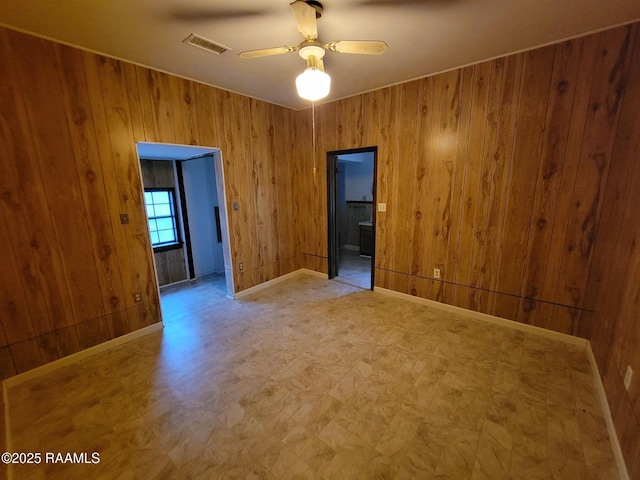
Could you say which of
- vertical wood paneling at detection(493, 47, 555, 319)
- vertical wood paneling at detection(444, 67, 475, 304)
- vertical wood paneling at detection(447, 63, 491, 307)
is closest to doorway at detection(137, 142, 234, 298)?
vertical wood paneling at detection(444, 67, 475, 304)

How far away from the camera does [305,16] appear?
1705 mm

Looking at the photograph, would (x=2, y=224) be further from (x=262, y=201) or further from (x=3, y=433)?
(x=262, y=201)

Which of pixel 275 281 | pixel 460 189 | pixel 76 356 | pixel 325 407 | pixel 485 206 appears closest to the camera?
pixel 325 407

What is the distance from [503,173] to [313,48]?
7.51ft

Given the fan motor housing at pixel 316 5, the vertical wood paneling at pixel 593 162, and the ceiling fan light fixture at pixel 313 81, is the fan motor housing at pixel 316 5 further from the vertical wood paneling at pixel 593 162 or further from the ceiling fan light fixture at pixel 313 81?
the vertical wood paneling at pixel 593 162

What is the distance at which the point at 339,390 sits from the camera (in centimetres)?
209

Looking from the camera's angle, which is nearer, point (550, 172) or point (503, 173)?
point (550, 172)

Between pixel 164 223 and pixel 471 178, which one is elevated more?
pixel 471 178

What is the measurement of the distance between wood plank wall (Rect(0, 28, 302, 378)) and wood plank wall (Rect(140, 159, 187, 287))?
1703 mm

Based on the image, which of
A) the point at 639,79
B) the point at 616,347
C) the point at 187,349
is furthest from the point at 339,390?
the point at 639,79

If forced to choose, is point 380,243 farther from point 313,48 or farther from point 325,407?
point 313,48

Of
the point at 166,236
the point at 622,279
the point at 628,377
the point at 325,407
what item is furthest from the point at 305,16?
the point at 166,236

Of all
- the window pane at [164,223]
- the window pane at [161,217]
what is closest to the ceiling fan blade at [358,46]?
the window pane at [161,217]

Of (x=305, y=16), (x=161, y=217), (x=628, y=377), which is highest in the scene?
(x=305, y=16)
